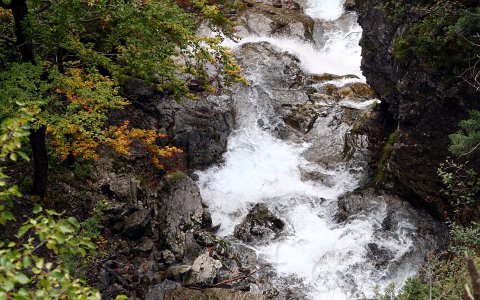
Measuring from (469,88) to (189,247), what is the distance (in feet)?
25.8

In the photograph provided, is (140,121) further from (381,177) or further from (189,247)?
(381,177)

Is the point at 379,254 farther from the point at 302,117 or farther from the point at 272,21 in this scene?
the point at 272,21

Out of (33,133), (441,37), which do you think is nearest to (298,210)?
(441,37)

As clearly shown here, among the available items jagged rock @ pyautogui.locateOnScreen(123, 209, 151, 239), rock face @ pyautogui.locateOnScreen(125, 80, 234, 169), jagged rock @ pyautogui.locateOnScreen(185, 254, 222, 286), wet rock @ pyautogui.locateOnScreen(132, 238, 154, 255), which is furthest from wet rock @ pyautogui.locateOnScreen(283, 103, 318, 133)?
wet rock @ pyautogui.locateOnScreen(132, 238, 154, 255)

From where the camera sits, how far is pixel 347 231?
11.8m

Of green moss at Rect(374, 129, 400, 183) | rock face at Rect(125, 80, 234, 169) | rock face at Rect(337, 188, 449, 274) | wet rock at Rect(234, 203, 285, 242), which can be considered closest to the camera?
rock face at Rect(337, 188, 449, 274)

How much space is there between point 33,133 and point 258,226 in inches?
262

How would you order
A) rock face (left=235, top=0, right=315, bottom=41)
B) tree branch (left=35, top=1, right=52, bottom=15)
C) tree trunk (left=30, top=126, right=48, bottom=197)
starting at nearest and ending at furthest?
tree branch (left=35, top=1, right=52, bottom=15), tree trunk (left=30, top=126, right=48, bottom=197), rock face (left=235, top=0, right=315, bottom=41)

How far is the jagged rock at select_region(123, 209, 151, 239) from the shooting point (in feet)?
33.9

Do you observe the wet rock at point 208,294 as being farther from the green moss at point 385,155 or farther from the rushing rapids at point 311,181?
the green moss at point 385,155

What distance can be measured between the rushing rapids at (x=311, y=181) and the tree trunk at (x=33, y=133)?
5154 millimetres

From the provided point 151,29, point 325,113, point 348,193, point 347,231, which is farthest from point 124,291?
point 325,113

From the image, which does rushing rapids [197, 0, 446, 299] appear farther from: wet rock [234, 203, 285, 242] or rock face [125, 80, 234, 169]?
rock face [125, 80, 234, 169]

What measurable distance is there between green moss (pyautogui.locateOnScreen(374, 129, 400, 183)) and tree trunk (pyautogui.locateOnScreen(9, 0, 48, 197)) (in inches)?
384
